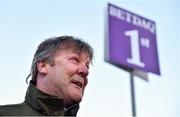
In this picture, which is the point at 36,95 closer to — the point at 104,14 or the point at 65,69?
the point at 65,69

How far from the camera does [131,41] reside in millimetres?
9023

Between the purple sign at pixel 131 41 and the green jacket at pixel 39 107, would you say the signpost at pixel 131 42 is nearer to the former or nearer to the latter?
the purple sign at pixel 131 41


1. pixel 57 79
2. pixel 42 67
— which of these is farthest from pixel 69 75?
pixel 42 67

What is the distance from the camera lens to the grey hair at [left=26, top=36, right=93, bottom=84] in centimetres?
235

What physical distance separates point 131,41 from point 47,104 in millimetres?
7032

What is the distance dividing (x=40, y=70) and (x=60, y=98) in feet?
→ 1.01

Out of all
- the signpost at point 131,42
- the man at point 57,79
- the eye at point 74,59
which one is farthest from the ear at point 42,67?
the signpost at point 131,42

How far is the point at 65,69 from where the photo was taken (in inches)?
89.3

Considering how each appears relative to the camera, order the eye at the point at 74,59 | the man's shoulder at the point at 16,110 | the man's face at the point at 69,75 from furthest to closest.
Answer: the eye at the point at 74,59 < the man's face at the point at 69,75 < the man's shoulder at the point at 16,110

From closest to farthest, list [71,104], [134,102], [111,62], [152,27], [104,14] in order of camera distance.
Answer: [71,104] < [134,102] < [111,62] < [104,14] < [152,27]

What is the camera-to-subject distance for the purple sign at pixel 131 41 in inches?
336

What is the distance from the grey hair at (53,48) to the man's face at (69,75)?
0.03 metres

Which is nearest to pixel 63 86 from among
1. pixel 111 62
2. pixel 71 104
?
pixel 71 104

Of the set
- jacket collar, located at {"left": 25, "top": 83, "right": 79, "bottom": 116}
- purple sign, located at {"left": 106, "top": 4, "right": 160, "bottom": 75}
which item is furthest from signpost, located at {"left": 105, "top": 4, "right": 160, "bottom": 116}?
jacket collar, located at {"left": 25, "top": 83, "right": 79, "bottom": 116}
